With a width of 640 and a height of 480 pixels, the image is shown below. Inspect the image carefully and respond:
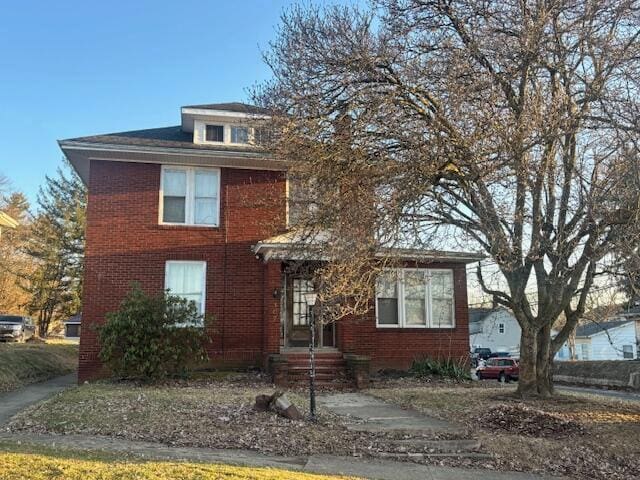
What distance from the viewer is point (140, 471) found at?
19.1ft

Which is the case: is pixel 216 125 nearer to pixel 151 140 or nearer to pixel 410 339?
pixel 151 140

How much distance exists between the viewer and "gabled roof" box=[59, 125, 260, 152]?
51.2 feet

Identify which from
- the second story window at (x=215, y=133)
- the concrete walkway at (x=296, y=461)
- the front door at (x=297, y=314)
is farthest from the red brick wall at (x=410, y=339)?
the concrete walkway at (x=296, y=461)

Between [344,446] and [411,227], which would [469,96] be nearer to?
[411,227]

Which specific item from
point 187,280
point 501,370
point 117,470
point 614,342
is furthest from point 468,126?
point 614,342

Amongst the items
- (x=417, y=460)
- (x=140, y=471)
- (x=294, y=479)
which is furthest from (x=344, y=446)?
(x=140, y=471)

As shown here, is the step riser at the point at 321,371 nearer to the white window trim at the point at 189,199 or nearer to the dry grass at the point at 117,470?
the white window trim at the point at 189,199

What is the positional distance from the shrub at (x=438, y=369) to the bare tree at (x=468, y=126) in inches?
233

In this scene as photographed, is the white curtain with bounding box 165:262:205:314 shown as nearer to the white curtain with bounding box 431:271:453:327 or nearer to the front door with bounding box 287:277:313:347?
the front door with bounding box 287:277:313:347

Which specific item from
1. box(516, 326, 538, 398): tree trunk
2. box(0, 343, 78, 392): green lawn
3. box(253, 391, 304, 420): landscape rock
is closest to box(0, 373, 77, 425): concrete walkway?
box(0, 343, 78, 392): green lawn

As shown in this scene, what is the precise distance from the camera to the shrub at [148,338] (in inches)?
532

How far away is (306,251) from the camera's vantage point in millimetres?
12586

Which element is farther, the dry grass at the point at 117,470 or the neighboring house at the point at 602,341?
the neighboring house at the point at 602,341

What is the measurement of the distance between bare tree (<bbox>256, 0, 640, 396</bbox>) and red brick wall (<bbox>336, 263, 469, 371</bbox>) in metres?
6.02
